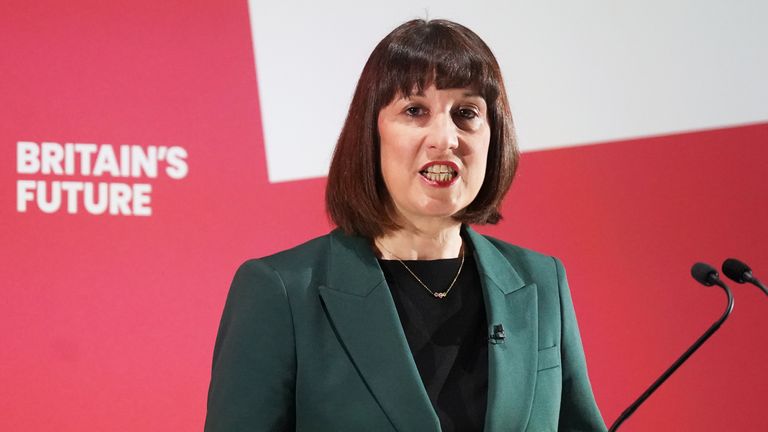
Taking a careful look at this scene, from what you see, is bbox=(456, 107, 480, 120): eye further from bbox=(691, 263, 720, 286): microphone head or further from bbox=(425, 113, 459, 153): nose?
bbox=(691, 263, 720, 286): microphone head

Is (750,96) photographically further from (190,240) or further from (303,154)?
(190,240)

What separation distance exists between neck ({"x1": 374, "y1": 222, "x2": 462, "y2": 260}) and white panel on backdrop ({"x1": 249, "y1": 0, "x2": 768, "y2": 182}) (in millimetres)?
1008

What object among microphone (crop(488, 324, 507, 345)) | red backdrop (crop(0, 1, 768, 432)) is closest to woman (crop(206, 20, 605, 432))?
microphone (crop(488, 324, 507, 345))

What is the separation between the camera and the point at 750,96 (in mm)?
3193

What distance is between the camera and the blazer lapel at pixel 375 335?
1.58 meters

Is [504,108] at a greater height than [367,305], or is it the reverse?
[504,108]

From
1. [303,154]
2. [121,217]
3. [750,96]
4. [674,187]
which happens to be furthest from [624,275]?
[121,217]

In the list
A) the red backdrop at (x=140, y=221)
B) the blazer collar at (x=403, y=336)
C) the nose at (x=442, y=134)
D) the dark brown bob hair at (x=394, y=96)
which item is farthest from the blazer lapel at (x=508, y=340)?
the red backdrop at (x=140, y=221)

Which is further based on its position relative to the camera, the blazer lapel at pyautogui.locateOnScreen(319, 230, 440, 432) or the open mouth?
the open mouth

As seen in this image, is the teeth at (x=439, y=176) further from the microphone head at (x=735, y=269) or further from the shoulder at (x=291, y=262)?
the microphone head at (x=735, y=269)

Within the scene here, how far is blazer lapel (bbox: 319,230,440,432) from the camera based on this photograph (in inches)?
62.4

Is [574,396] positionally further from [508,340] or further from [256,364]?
[256,364]

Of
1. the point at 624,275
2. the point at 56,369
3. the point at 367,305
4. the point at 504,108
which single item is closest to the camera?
the point at 367,305

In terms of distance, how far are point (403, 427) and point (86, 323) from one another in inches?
50.1
